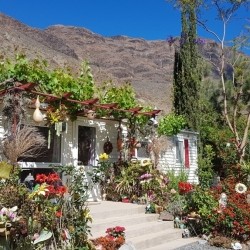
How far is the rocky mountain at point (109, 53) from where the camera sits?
5625 cm

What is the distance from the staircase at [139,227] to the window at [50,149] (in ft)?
7.39

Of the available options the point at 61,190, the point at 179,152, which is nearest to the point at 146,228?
the point at 61,190

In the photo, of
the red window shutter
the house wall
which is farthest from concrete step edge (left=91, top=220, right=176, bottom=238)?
the red window shutter

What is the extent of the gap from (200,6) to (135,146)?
815cm

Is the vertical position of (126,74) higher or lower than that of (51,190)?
higher

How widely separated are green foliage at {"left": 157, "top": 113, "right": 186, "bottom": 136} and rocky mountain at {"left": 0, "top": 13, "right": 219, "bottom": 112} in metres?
34.4

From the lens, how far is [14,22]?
67.2 m

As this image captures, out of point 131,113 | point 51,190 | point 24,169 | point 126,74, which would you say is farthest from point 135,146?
point 126,74

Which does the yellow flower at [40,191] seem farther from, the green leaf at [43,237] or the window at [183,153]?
the window at [183,153]

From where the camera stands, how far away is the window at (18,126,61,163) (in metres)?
10.1

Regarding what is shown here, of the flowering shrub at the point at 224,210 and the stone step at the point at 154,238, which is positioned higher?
the flowering shrub at the point at 224,210

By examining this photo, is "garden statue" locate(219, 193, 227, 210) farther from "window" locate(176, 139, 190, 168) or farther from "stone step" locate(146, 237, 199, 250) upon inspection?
"window" locate(176, 139, 190, 168)

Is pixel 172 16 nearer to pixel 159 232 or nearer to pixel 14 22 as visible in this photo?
pixel 159 232

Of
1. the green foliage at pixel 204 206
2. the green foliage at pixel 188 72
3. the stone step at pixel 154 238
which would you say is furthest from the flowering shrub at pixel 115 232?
the green foliage at pixel 188 72
